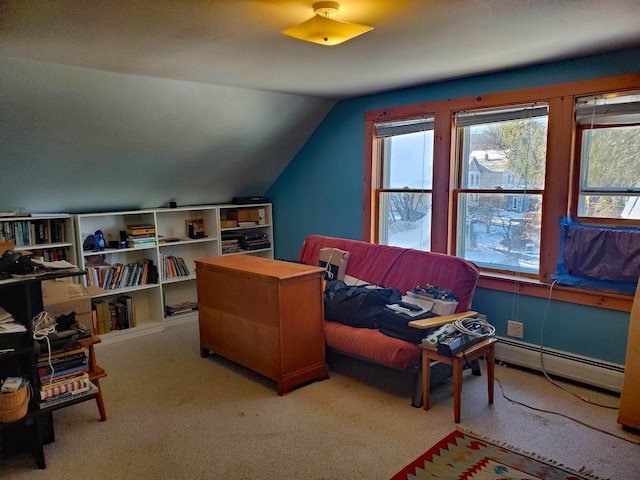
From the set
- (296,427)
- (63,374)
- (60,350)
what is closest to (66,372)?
(63,374)

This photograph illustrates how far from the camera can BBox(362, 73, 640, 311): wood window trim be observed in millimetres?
3029

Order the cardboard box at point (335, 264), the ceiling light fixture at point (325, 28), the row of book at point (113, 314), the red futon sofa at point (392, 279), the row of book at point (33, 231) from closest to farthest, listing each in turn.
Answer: the ceiling light fixture at point (325, 28) → the red futon sofa at point (392, 279) → the row of book at point (33, 231) → the cardboard box at point (335, 264) → the row of book at point (113, 314)

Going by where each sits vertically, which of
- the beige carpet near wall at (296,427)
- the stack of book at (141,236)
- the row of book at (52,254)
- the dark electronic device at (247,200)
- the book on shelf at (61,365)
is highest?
the dark electronic device at (247,200)

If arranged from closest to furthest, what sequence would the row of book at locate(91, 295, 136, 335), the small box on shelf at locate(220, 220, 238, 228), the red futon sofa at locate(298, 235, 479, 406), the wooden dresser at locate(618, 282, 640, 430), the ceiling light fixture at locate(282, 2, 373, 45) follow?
the ceiling light fixture at locate(282, 2, 373, 45) < the wooden dresser at locate(618, 282, 640, 430) < the red futon sofa at locate(298, 235, 479, 406) < the row of book at locate(91, 295, 136, 335) < the small box on shelf at locate(220, 220, 238, 228)

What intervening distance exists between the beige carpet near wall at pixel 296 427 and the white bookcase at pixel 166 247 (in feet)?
3.68

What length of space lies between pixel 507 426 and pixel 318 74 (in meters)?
2.67

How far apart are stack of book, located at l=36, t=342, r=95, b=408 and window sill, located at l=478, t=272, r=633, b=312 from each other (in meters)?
2.83

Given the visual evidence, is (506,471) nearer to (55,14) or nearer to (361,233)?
(361,233)

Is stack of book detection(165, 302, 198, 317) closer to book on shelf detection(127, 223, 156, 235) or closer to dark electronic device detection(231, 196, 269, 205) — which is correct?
book on shelf detection(127, 223, 156, 235)

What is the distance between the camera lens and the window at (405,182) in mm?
4031

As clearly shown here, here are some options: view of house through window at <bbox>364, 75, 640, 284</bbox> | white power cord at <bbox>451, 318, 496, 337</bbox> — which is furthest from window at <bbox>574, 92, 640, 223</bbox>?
white power cord at <bbox>451, 318, 496, 337</bbox>

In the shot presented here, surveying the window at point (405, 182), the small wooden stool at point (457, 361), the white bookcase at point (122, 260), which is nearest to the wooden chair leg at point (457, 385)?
the small wooden stool at point (457, 361)

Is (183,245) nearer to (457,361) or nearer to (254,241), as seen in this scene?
(254,241)

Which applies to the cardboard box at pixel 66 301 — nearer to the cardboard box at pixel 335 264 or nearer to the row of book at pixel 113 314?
the row of book at pixel 113 314
